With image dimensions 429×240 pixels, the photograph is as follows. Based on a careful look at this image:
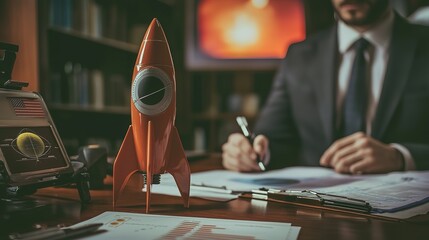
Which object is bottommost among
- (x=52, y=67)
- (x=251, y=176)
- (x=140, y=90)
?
(x=251, y=176)

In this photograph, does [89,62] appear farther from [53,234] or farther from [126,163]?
[53,234]

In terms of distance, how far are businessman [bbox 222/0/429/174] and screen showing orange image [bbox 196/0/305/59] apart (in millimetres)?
1735

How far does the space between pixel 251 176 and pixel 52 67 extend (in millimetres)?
1722

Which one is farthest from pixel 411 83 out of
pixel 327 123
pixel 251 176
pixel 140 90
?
pixel 140 90

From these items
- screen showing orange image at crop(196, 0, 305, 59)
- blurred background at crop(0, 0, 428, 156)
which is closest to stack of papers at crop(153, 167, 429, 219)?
blurred background at crop(0, 0, 428, 156)

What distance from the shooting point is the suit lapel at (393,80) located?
1.57 m

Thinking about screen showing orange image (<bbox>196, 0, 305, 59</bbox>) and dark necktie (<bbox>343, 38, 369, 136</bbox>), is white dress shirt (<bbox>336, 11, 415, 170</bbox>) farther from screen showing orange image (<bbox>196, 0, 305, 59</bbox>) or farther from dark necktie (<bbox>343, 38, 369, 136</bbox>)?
screen showing orange image (<bbox>196, 0, 305, 59</bbox>)

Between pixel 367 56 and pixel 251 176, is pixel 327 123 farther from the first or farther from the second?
pixel 251 176

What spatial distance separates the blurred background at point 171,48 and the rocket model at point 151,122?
1.30 m

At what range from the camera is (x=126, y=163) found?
63cm

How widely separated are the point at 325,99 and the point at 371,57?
0.79ft

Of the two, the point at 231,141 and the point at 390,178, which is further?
the point at 231,141

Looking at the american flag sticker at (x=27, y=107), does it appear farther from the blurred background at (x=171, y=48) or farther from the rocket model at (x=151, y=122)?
the blurred background at (x=171, y=48)

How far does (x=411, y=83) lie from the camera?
159 cm
